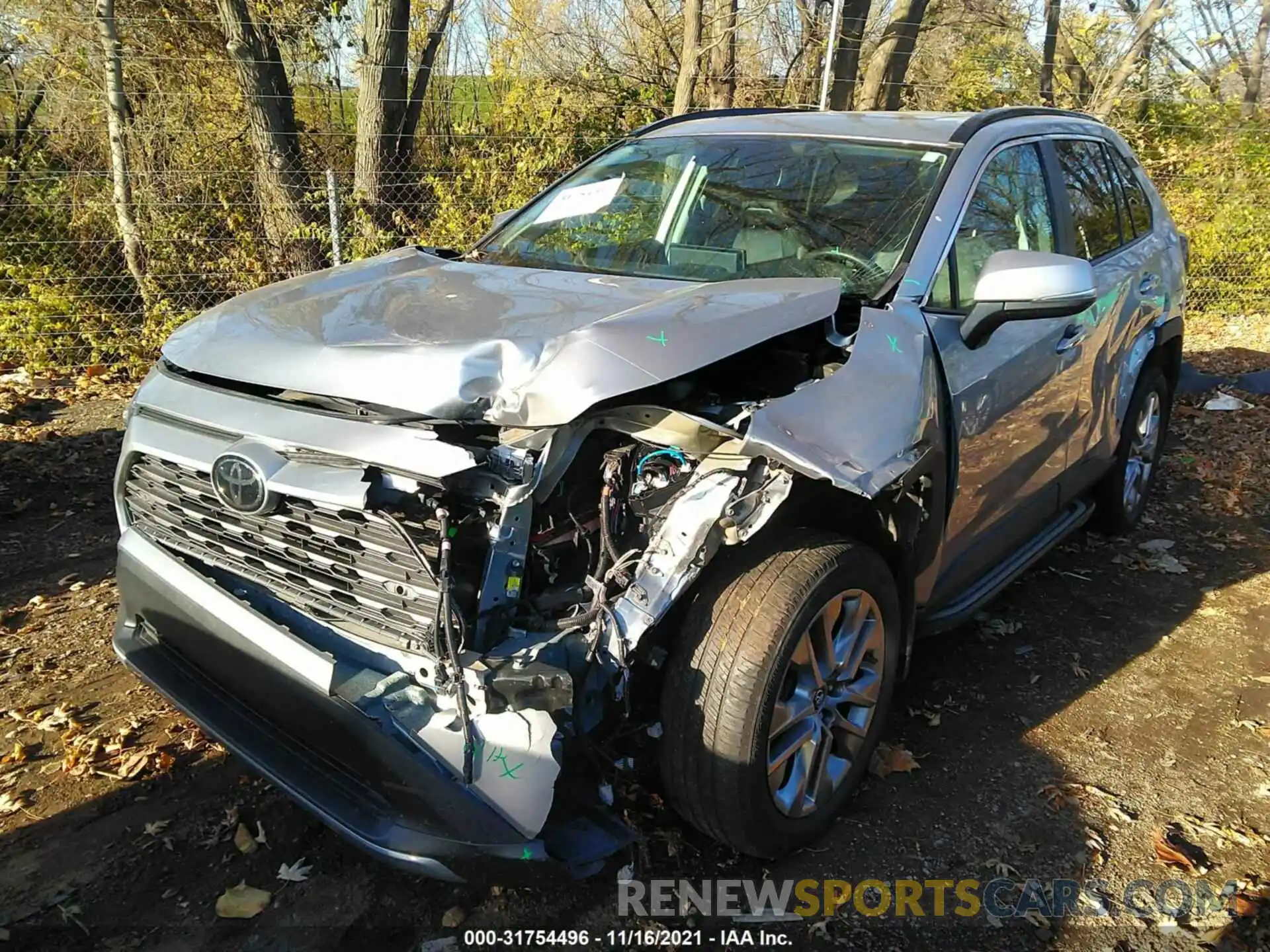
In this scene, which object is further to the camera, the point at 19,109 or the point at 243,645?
the point at 19,109

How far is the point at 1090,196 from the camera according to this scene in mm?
4082

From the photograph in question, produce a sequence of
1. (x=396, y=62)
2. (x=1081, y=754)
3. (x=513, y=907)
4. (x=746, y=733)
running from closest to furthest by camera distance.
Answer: (x=746, y=733), (x=513, y=907), (x=1081, y=754), (x=396, y=62)

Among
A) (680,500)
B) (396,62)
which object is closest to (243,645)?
(680,500)

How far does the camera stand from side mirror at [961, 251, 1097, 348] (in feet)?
8.93

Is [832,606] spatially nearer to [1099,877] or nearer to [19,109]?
[1099,877]

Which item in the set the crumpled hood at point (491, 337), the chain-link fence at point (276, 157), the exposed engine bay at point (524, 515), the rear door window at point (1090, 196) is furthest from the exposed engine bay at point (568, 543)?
the chain-link fence at point (276, 157)

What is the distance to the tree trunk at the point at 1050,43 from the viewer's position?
13.2 metres

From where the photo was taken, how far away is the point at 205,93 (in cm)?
848

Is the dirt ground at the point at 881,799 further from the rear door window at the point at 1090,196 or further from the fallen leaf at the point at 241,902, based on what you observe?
the rear door window at the point at 1090,196

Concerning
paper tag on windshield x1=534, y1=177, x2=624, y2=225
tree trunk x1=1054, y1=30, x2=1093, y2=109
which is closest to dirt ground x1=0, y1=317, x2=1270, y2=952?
paper tag on windshield x1=534, y1=177, x2=624, y2=225

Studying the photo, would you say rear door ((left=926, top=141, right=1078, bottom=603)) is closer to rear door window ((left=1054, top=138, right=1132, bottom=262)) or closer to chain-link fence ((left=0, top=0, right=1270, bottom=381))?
rear door window ((left=1054, top=138, right=1132, bottom=262))

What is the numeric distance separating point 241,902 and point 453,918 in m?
0.54

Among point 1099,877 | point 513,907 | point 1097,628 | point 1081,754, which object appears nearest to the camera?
point 513,907

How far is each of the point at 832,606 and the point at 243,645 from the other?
4.81 ft
